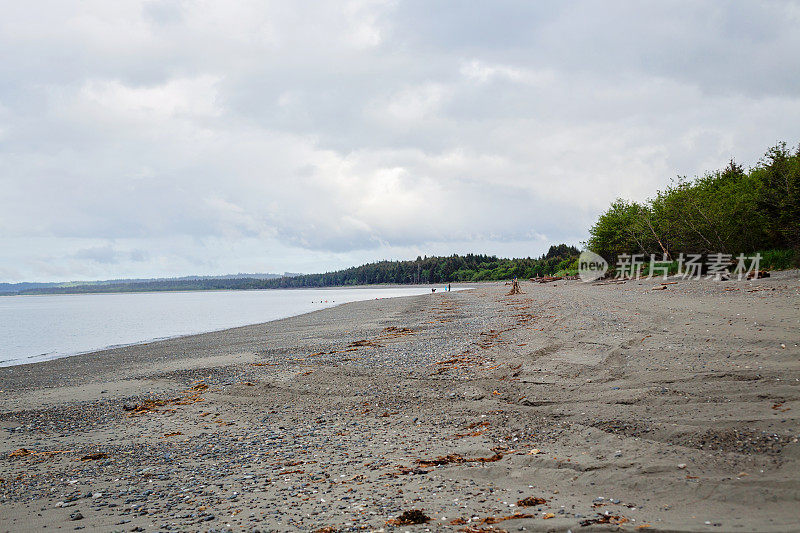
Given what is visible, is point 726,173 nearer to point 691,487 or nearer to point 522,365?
point 522,365

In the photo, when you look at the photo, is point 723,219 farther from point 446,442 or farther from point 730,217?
point 446,442

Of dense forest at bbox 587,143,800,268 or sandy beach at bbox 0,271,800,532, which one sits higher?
dense forest at bbox 587,143,800,268

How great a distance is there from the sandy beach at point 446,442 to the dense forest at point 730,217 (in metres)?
30.8

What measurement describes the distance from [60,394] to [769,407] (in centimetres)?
1438

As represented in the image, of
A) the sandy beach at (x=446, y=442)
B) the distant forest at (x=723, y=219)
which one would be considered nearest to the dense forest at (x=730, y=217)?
the distant forest at (x=723, y=219)

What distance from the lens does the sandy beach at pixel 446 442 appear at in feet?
14.5

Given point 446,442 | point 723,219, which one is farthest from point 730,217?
point 446,442

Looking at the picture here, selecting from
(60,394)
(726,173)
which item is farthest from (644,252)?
(60,394)

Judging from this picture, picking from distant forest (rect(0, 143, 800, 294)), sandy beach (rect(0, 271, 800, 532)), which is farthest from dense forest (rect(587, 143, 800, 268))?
sandy beach (rect(0, 271, 800, 532))

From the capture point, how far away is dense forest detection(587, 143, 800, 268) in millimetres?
37294

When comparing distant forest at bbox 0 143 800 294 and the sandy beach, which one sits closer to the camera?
the sandy beach

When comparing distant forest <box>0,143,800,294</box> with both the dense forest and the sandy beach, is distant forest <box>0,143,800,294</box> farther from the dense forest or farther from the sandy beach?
the sandy beach

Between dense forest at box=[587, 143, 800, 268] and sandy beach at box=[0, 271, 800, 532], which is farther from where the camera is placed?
dense forest at box=[587, 143, 800, 268]

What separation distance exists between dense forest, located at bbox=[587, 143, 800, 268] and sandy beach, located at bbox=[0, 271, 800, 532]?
3085 cm
